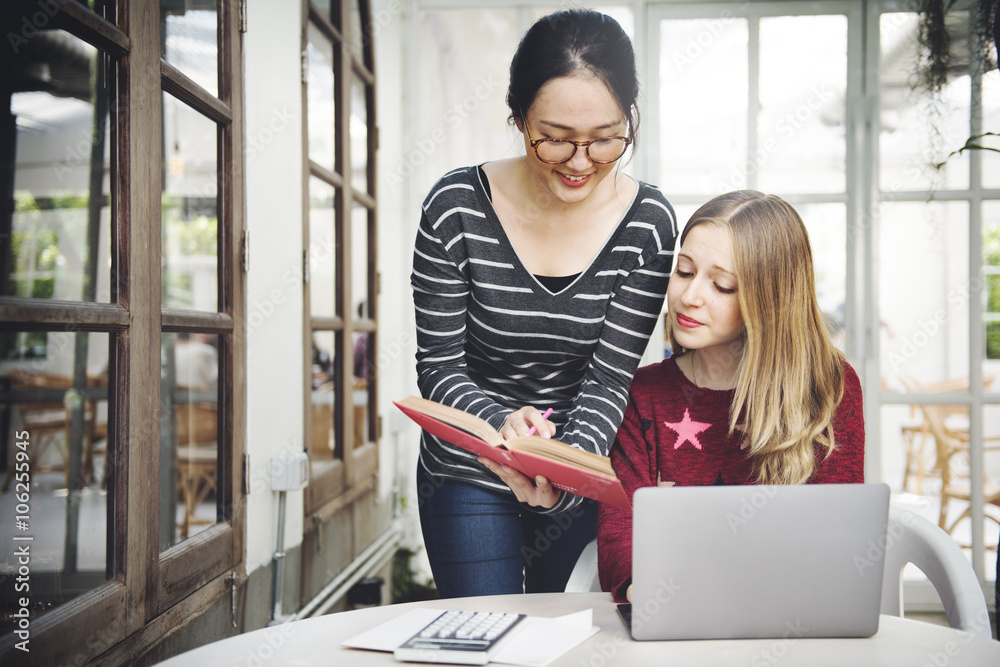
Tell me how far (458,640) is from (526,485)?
373 millimetres

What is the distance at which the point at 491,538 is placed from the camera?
1294 mm

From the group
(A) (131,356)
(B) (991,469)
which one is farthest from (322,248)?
(B) (991,469)

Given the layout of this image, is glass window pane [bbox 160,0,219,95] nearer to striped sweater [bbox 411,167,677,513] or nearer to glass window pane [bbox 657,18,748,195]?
striped sweater [bbox 411,167,677,513]

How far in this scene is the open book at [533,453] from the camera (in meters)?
0.91

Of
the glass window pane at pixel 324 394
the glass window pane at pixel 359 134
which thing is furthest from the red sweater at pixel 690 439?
the glass window pane at pixel 359 134

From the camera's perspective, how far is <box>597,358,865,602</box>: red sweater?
4.13 ft

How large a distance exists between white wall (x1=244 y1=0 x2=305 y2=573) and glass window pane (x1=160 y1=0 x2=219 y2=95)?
85 millimetres

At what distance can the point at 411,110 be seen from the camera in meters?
3.34

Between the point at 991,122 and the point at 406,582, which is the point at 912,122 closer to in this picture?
the point at 991,122

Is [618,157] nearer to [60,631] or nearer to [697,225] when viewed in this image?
[697,225]

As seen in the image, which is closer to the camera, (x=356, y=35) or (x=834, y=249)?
(x=356, y=35)

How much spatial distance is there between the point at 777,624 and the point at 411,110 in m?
2.87

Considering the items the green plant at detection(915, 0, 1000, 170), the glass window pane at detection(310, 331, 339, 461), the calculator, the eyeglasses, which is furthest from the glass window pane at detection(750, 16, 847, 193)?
the calculator

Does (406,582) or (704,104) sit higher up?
(704,104)
